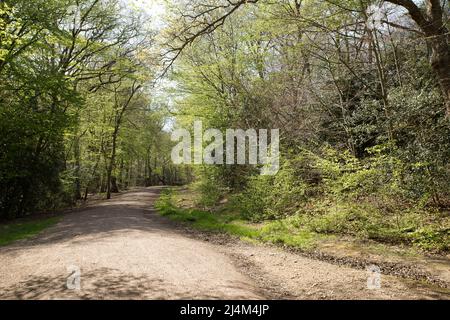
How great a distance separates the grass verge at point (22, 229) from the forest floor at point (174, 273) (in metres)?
1.59

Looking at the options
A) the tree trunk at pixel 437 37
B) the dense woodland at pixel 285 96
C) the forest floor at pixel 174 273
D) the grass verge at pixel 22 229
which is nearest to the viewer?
the forest floor at pixel 174 273

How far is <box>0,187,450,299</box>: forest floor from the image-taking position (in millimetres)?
5641

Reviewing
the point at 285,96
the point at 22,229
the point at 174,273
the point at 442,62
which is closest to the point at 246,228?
the point at 174,273

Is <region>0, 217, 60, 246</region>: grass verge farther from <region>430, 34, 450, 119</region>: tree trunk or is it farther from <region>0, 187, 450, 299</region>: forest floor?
<region>430, 34, 450, 119</region>: tree trunk

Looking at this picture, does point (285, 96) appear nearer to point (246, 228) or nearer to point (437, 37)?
point (246, 228)

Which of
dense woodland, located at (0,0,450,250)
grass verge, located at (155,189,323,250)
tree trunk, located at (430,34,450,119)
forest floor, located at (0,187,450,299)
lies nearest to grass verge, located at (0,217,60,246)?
forest floor, located at (0,187,450,299)

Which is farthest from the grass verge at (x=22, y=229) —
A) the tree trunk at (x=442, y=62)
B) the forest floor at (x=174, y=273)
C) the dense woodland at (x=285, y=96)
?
the tree trunk at (x=442, y=62)

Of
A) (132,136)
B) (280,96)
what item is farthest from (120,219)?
(132,136)

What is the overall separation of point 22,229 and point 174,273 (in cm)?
935

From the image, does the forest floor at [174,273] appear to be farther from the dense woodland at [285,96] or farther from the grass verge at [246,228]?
the dense woodland at [285,96]

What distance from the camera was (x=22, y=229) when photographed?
1326 cm

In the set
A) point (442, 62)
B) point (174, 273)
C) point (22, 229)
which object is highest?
point (442, 62)

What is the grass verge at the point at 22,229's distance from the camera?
11.7 m

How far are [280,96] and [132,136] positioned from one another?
2123cm
